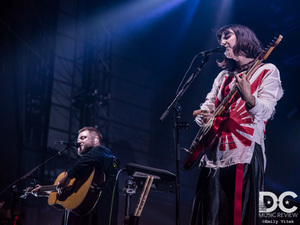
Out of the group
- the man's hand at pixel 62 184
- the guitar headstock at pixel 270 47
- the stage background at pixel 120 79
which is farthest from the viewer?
the stage background at pixel 120 79

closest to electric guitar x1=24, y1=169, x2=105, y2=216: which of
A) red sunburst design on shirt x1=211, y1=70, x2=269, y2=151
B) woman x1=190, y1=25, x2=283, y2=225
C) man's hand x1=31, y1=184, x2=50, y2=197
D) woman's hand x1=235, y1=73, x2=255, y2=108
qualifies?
man's hand x1=31, y1=184, x2=50, y2=197

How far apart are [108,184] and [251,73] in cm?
328

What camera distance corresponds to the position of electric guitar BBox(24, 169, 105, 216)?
17.3 ft

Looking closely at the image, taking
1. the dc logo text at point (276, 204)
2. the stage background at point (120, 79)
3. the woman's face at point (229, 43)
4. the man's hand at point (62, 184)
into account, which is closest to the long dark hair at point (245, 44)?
the woman's face at point (229, 43)

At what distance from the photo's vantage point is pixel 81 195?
532 centimetres

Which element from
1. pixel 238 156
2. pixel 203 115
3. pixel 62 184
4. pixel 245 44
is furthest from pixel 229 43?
pixel 62 184

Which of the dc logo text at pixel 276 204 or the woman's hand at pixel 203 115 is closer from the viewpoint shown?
the woman's hand at pixel 203 115

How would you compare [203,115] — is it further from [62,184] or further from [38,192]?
[38,192]

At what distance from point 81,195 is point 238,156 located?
3319mm

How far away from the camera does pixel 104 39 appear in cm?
1040

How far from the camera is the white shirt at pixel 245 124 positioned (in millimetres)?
2523

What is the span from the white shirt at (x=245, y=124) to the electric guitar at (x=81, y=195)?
2.90 metres

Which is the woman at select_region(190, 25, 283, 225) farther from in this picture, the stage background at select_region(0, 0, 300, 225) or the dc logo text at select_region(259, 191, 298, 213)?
the stage background at select_region(0, 0, 300, 225)

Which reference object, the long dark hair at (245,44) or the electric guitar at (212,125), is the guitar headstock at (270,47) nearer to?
the electric guitar at (212,125)
